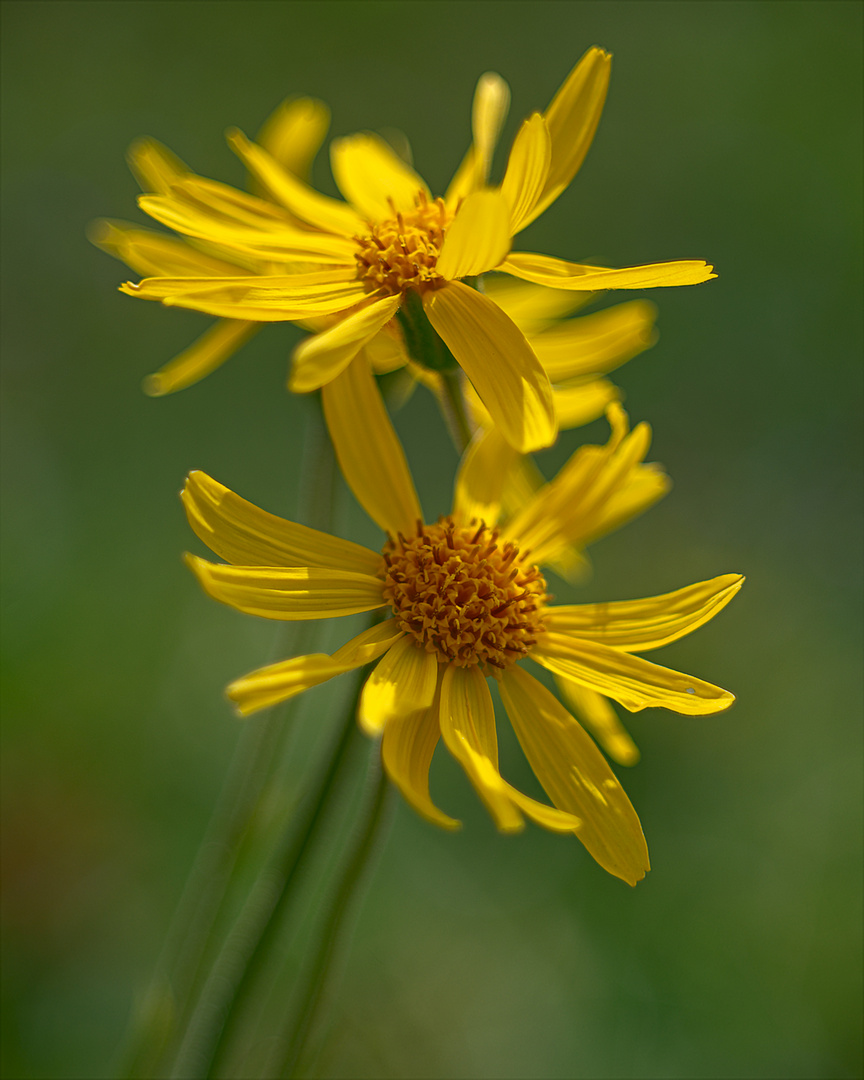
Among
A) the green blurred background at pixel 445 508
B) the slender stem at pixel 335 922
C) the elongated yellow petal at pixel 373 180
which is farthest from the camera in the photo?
the green blurred background at pixel 445 508

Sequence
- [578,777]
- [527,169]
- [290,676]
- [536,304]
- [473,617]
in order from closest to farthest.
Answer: [290,676], [527,169], [578,777], [473,617], [536,304]

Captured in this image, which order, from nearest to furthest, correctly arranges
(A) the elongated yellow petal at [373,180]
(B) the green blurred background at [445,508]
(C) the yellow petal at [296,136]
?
(A) the elongated yellow petal at [373,180], (C) the yellow petal at [296,136], (B) the green blurred background at [445,508]

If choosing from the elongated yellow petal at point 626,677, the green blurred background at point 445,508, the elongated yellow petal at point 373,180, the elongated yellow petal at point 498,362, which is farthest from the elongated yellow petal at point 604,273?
the green blurred background at point 445,508

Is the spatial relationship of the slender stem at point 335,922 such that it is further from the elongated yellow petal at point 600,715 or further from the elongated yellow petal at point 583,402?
the elongated yellow petal at point 583,402

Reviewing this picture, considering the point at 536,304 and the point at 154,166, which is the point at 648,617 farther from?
the point at 154,166

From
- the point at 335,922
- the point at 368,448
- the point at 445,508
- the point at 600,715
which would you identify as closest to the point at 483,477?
the point at 368,448

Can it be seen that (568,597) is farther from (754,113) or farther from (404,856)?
(754,113)

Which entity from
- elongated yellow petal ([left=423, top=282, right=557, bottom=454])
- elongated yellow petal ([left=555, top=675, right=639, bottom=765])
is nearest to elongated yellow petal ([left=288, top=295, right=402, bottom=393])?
elongated yellow petal ([left=423, top=282, right=557, bottom=454])
